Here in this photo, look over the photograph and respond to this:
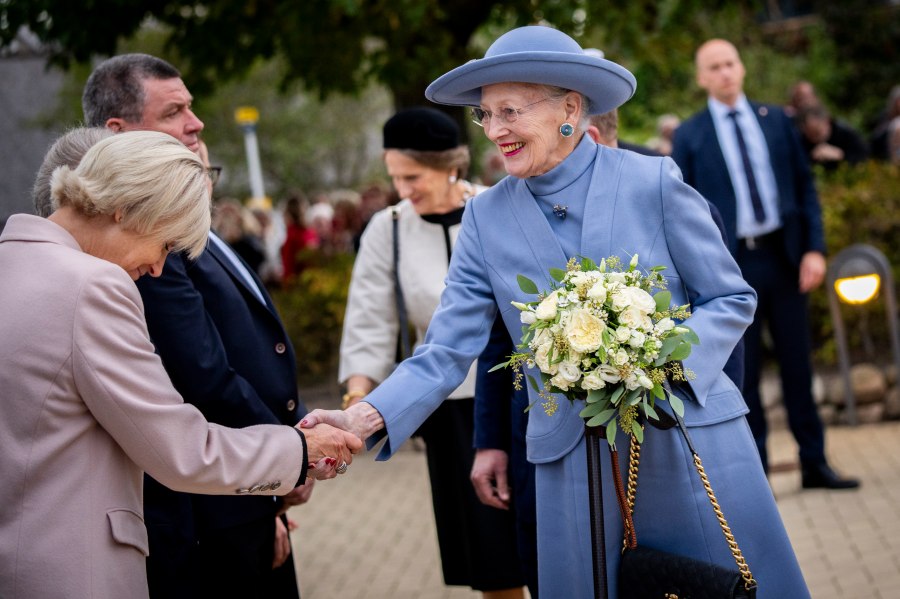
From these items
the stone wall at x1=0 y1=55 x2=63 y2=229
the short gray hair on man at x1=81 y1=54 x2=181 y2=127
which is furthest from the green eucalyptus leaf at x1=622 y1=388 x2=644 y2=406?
the stone wall at x1=0 y1=55 x2=63 y2=229

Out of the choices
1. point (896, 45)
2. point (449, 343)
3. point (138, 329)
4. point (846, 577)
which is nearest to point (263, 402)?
point (449, 343)

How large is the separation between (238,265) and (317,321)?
6069 mm

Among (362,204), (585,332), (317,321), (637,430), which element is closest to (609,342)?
(585,332)

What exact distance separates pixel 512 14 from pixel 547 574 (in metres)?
6.86

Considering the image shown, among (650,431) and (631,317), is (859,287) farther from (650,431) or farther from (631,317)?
(631,317)

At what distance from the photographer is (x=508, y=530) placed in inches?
181

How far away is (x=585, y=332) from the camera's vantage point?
2893mm

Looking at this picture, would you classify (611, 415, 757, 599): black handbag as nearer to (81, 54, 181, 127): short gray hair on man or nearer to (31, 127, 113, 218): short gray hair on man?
(31, 127, 113, 218): short gray hair on man

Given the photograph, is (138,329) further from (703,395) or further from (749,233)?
(749,233)

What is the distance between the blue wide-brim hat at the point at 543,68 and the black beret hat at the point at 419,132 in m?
1.24

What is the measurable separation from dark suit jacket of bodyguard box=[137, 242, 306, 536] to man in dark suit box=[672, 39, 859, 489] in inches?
129

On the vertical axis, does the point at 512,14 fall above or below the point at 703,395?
above

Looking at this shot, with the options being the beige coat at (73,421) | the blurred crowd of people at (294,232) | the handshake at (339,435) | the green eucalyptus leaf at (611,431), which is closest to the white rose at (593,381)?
the green eucalyptus leaf at (611,431)

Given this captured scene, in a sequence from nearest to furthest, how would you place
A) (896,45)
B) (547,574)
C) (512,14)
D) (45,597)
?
(45,597)
(547,574)
(512,14)
(896,45)
